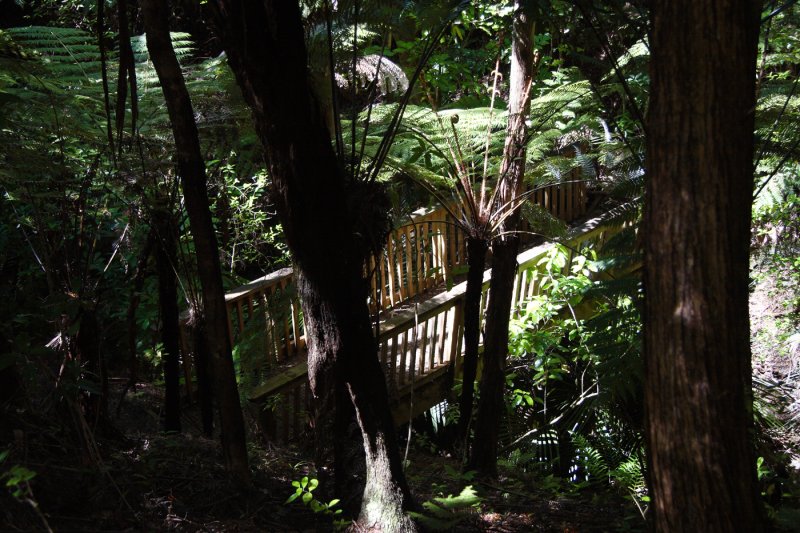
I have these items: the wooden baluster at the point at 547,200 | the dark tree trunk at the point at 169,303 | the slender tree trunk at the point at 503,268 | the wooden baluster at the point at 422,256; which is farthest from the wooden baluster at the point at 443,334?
the wooden baluster at the point at 547,200

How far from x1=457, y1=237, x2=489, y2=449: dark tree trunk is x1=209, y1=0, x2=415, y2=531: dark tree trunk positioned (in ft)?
4.27

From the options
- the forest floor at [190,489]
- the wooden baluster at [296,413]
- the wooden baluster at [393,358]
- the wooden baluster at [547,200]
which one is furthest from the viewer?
the wooden baluster at [547,200]

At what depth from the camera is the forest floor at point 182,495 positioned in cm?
→ 268

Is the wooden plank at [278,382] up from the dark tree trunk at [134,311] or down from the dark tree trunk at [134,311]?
down

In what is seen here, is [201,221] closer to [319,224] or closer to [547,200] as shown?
[319,224]

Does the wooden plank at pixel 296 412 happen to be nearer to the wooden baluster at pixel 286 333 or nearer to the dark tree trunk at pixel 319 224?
the wooden baluster at pixel 286 333

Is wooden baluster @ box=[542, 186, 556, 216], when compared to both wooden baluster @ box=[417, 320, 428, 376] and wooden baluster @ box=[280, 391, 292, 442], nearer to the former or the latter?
wooden baluster @ box=[417, 320, 428, 376]

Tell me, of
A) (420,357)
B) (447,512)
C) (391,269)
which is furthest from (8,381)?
(391,269)

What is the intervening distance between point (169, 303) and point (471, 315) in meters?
2.05

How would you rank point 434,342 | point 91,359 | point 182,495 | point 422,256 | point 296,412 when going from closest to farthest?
point 182,495 < point 91,359 < point 296,412 < point 434,342 < point 422,256

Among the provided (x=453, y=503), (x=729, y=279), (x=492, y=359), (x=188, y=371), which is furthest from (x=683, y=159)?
(x=188, y=371)

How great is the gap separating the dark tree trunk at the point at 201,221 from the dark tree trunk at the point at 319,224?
0.40 metres

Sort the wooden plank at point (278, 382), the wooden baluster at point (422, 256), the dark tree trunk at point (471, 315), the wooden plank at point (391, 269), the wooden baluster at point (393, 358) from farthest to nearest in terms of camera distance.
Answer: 1. the wooden baluster at point (422, 256)
2. the wooden plank at point (391, 269)
3. the wooden baluster at point (393, 358)
4. the wooden plank at point (278, 382)
5. the dark tree trunk at point (471, 315)

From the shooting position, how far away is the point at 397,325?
6441 millimetres
